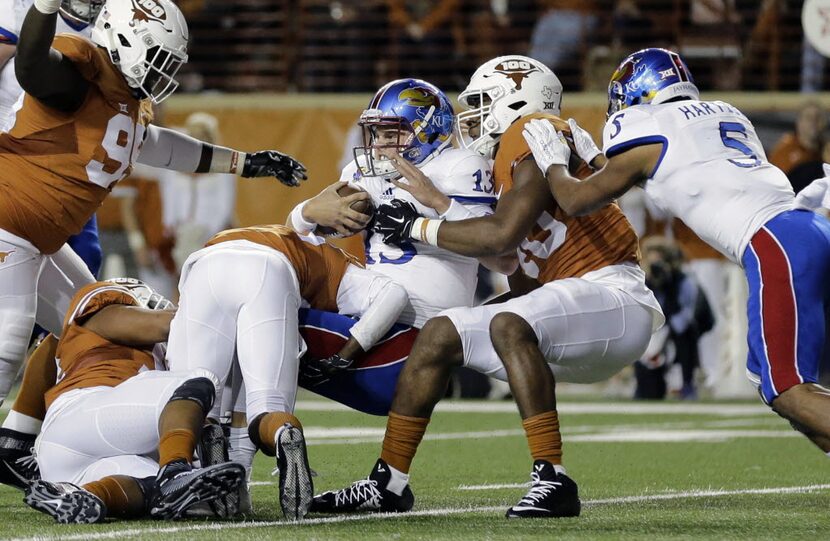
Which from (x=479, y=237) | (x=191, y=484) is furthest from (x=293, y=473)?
(x=479, y=237)

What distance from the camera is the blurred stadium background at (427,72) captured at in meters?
12.2

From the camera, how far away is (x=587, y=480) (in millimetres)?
5875

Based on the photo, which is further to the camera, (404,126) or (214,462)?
(404,126)

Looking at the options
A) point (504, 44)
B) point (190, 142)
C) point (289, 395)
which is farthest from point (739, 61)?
point (289, 395)

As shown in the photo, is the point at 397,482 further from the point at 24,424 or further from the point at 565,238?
the point at 24,424

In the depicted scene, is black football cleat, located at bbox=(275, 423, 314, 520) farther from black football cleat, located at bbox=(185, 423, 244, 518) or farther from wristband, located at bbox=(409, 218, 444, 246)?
wristband, located at bbox=(409, 218, 444, 246)

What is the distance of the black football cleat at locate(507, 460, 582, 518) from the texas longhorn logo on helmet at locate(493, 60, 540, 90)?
156cm

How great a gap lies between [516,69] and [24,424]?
2.20m

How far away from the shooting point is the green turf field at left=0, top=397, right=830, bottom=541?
4176mm

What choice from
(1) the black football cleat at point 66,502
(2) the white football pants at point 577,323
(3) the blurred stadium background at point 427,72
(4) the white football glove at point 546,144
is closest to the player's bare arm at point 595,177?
(4) the white football glove at point 546,144

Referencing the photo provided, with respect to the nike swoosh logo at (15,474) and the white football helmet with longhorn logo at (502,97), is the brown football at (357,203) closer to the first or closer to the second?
the white football helmet with longhorn logo at (502,97)

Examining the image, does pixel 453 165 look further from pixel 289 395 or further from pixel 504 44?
pixel 504 44

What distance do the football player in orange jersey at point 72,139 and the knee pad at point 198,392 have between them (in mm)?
859

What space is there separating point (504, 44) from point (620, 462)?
6800mm
